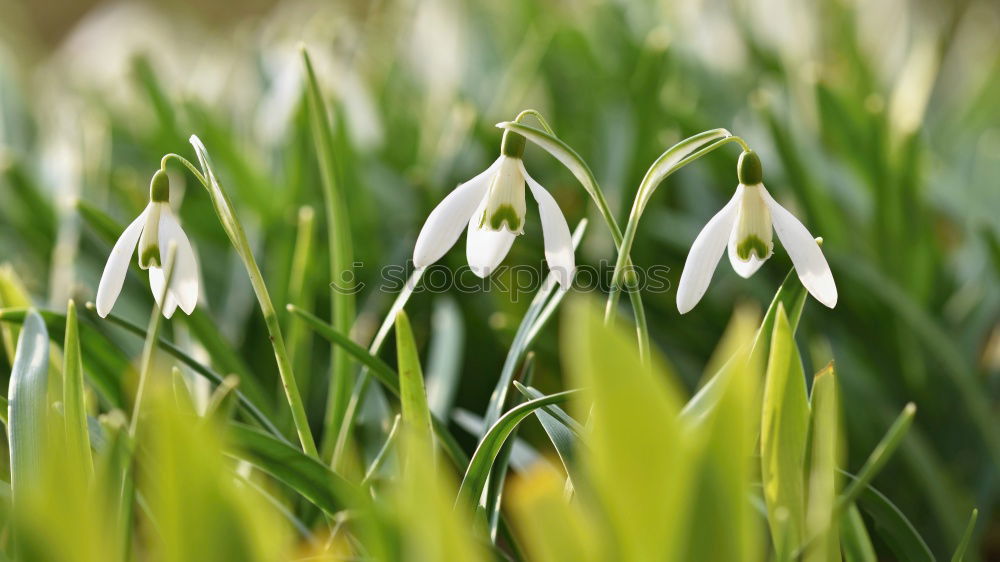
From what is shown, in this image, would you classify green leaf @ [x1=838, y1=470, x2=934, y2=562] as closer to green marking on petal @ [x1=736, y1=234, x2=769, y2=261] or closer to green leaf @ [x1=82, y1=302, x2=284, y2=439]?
green marking on petal @ [x1=736, y1=234, x2=769, y2=261]

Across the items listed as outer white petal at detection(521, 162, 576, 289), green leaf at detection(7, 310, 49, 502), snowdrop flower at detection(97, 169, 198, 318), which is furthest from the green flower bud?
green leaf at detection(7, 310, 49, 502)

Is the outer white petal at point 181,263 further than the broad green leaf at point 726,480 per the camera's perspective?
Yes

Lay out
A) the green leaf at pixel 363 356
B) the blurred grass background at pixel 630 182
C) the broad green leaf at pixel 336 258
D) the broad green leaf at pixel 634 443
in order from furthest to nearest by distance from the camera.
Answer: the blurred grass background at pixel 630 182 < the broad green leaf at pixel 336 258 < the green leaf at pixel 363 356 < the broad green leaf at pixel 634 443

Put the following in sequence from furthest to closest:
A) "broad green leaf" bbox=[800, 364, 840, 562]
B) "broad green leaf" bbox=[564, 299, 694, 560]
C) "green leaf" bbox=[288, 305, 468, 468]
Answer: "green leaf" bbox=[288, 305, 468, 468] < "broad green leaf" bbox=[800, 364, 840, 562] < "broad green leaf" bbox=[564, 299, 694, 560]

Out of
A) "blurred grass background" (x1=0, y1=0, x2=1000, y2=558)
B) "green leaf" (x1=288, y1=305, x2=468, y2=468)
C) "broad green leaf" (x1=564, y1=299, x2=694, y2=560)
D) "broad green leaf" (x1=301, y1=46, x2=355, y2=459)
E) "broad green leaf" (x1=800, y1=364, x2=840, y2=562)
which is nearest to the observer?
"broad green leaf" (x1=564, y1=299, x2=694, y2=560)

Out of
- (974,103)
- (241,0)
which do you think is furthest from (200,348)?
(241,0)

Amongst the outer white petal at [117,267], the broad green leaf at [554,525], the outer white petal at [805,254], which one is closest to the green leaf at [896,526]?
the outer white petal at [805,254]

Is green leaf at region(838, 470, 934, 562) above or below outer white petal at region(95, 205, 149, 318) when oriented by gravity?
below

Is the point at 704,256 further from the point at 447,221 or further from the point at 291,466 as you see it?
the point at 291,466

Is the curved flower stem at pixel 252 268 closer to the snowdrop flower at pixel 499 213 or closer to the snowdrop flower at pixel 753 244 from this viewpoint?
the snowdrop flower at pixel 499 213
